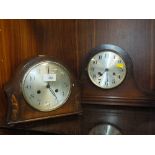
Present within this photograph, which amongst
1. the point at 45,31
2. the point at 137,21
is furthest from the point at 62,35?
the point at 137,21

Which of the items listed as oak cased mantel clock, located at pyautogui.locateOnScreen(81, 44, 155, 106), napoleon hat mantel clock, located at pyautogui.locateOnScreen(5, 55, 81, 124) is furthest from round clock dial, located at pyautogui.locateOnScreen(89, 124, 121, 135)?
oak cased mantel clock, located at pyautogui.locateOnScreen(81, 44, 155, 106)

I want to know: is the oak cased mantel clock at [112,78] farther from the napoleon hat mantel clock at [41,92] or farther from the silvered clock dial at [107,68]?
the napoleon hat mantel clock at [41,92]

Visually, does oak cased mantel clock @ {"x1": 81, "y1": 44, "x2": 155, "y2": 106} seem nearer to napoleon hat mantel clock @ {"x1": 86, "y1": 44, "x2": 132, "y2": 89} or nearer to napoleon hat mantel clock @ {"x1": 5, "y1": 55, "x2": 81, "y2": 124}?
napoleon hat mantel clock @ {"x1": 86, "y1": 44, "x2": 132, "y2": 89}

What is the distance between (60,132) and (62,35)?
55cm

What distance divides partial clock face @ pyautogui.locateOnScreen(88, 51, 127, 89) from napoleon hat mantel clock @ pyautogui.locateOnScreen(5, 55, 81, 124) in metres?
0.17

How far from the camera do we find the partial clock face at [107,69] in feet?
3.69

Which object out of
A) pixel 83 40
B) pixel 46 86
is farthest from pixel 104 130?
pixel 83 40

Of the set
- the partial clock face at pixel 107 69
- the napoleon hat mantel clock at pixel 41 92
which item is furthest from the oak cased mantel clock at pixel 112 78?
the napoleon hat mantel clock at pixel 41 92

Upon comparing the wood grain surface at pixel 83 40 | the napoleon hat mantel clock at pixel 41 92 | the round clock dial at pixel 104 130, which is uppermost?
the wood grain surface at pixel 83 40

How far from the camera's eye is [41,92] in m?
0.96

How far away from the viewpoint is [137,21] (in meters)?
1.14
